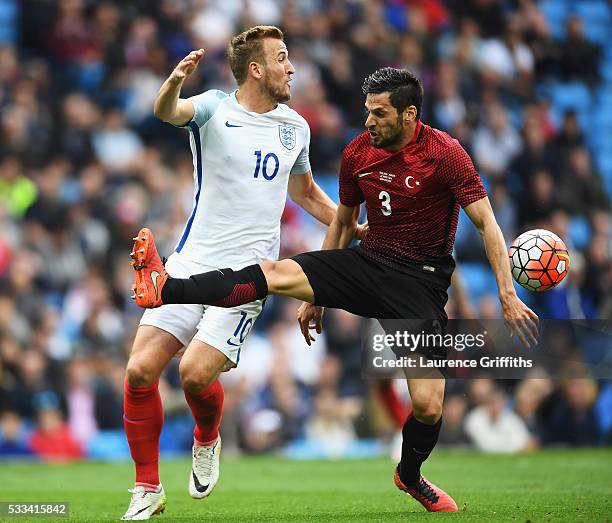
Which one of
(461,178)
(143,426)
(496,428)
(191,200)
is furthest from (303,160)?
(496,428)

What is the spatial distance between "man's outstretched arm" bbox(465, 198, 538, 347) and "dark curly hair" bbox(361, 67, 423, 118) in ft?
2.63

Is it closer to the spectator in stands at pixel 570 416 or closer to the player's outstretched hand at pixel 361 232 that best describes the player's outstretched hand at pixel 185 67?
the player's outstretched hand at pixel 361 232

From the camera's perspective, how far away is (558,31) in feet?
66.1

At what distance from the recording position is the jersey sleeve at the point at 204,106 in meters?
7.49

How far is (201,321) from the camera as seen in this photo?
760cm

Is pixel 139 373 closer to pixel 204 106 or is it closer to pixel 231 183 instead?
pixel 231 183

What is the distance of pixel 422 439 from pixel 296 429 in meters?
6.40

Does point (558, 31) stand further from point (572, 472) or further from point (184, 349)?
point (184, 349)

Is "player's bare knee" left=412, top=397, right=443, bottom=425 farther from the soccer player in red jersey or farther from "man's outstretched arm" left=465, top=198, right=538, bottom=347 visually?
"man's outstretched arm" left=465, top=198, right=538, bottom=347

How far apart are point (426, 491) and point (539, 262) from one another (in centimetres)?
164

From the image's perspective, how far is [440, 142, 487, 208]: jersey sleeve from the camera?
731cm

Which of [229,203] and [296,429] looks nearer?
[229,203]

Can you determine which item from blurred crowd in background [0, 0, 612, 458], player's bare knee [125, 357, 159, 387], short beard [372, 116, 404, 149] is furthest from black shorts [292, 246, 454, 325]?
blurred crowd in background [0, 0, 612, 458]

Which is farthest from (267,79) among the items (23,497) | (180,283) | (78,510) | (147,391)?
(23,497)
